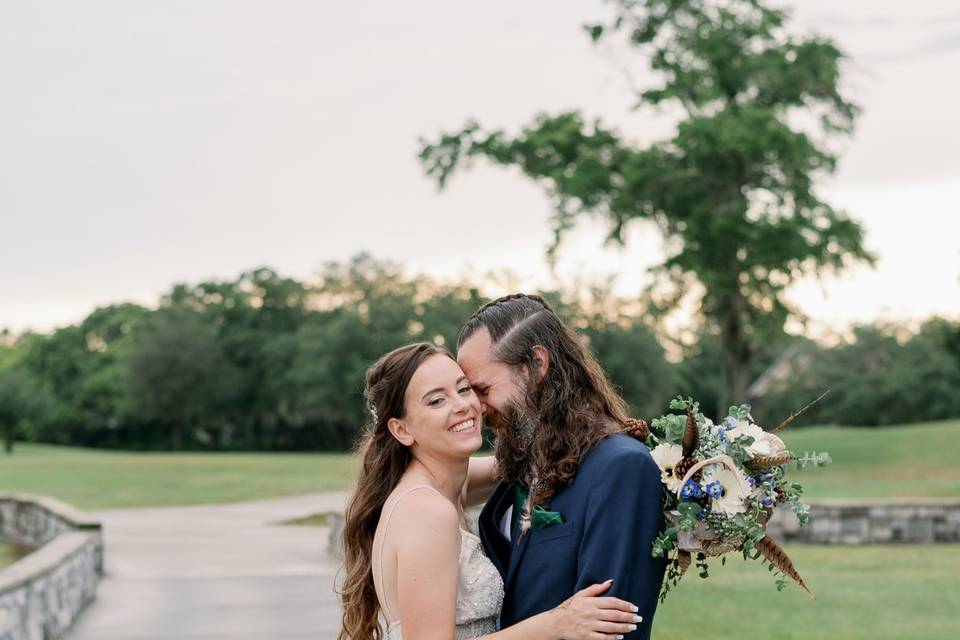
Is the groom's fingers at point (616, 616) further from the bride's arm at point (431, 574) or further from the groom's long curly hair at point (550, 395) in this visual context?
the groom's long curly hair at point (550, 395)

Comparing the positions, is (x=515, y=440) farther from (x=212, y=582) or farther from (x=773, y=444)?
(x=212, y=582)

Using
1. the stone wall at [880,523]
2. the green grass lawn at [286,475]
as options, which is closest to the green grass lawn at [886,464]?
the green grass lawn at [286,475]

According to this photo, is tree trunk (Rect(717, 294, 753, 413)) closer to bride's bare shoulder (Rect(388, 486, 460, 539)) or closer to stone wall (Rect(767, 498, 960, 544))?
stone wall (Rect(767, 498, 960, 544))

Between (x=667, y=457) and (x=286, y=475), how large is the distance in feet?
121

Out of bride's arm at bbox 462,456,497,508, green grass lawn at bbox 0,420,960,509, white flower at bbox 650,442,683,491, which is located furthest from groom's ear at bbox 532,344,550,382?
green grass lawn at bbox 0,420,960,509

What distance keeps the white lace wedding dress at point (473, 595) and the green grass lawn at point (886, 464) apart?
77.5 ft

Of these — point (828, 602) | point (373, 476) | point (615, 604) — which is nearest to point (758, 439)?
point (615, 604)

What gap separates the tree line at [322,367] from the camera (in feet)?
224

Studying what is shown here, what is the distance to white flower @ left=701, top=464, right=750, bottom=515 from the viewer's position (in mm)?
3701

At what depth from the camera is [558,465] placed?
3.74 meters

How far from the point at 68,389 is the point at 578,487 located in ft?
295

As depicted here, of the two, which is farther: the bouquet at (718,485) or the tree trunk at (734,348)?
the tree trunk at (734,348)

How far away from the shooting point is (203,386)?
78312mm

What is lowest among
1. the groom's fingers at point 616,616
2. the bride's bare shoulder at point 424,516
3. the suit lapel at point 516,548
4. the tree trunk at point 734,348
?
the groom's fingers at point 616,616
